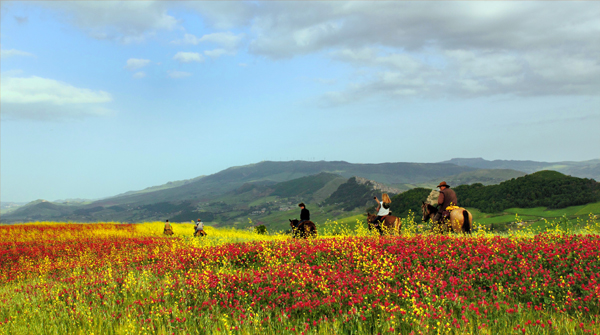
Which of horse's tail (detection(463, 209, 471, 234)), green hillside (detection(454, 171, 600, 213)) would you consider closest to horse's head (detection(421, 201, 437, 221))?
horse's tail (detection(463, 209, 471, 234))

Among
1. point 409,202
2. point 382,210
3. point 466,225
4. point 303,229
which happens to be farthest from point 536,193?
point 303,229

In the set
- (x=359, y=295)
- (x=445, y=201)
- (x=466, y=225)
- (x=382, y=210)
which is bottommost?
(x=466, y=225)

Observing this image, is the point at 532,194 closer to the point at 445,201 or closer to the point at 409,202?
the point at 409,202

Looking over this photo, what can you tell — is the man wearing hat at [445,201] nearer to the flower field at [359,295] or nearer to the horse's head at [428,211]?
the horse's head at [428,211]

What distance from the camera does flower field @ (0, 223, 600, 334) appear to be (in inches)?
253

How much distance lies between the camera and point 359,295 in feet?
23.9

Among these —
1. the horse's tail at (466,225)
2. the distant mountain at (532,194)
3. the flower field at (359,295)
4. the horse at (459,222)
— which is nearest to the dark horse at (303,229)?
the horse at (459,222)

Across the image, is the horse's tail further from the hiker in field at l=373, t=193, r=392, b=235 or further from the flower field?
the flower field

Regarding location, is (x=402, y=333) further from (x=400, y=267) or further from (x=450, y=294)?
(x=400, y=267)

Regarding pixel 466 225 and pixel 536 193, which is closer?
pixel 466 225

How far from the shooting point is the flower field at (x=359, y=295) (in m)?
6.44

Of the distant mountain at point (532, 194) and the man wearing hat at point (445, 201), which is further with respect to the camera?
the distant mountain at point (532, 194)

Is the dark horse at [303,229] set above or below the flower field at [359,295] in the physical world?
below

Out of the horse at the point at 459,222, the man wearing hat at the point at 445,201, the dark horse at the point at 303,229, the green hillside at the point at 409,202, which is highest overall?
the man wearing hat at the point at 445,201
